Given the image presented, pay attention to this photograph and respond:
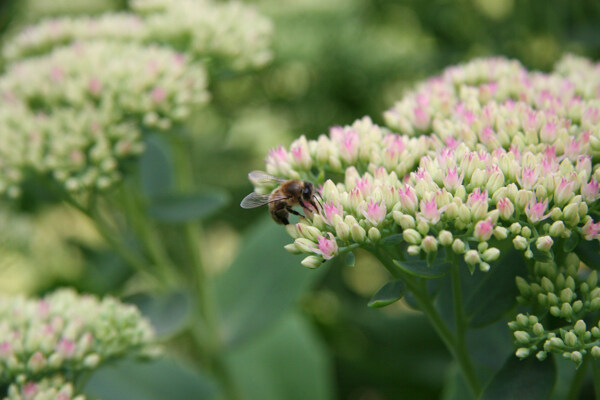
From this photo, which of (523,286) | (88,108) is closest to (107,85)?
(88,108)

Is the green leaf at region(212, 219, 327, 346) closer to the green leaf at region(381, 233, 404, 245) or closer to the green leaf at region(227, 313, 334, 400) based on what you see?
the green leaf at region(227, 313, 334, 400)

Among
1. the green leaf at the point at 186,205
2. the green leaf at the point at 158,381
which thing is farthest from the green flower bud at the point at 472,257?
the green leaf at the point at 158,381

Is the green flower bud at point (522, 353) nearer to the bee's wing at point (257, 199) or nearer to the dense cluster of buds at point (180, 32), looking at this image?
the bee's wing at point (257, 199)

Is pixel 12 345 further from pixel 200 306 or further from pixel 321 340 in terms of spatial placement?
pixel 321 340

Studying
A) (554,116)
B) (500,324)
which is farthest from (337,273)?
(554,116)

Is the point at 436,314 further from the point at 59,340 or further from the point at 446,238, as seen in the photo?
the point at 59,340

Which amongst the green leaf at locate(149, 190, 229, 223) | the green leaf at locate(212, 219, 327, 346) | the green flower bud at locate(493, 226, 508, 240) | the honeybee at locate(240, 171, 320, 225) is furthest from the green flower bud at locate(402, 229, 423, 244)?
the green leaf at locate(212, 219, 327, 346)

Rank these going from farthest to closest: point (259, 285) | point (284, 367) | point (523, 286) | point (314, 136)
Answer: point (314, 136), point (284, 367), point (259, 285), point (523, 286)

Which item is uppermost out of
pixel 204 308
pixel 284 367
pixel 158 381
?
pixel 204 308
